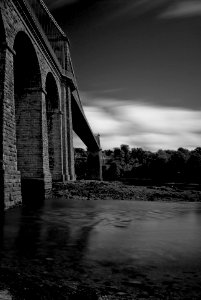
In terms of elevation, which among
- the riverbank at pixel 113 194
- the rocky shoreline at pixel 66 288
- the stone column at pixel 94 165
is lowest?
the riverbank at pixel 113 194

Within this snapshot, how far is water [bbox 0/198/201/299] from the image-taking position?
2408mm

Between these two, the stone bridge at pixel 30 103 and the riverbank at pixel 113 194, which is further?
the riverbank at pixel 113 194

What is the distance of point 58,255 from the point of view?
10.7 ft

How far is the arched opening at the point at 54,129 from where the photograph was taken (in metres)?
16.0

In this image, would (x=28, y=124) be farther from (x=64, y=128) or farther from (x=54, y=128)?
(x=64, y=128)

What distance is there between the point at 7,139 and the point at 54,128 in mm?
8404

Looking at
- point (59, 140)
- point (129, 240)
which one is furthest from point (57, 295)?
point (59, 140)

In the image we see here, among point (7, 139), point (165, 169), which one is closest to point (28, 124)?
point (7, 139)

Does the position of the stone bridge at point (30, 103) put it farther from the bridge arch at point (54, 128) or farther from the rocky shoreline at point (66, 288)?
the rocky shoreline at point (66, 288)

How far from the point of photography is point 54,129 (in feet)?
54.0

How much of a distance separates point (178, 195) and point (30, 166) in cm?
672

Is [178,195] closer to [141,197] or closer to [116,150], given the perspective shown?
[141,197]

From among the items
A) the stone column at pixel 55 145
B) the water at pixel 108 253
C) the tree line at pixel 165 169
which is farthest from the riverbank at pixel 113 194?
the tree line at pixel 165 169

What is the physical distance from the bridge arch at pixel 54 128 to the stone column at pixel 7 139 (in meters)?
7.35
